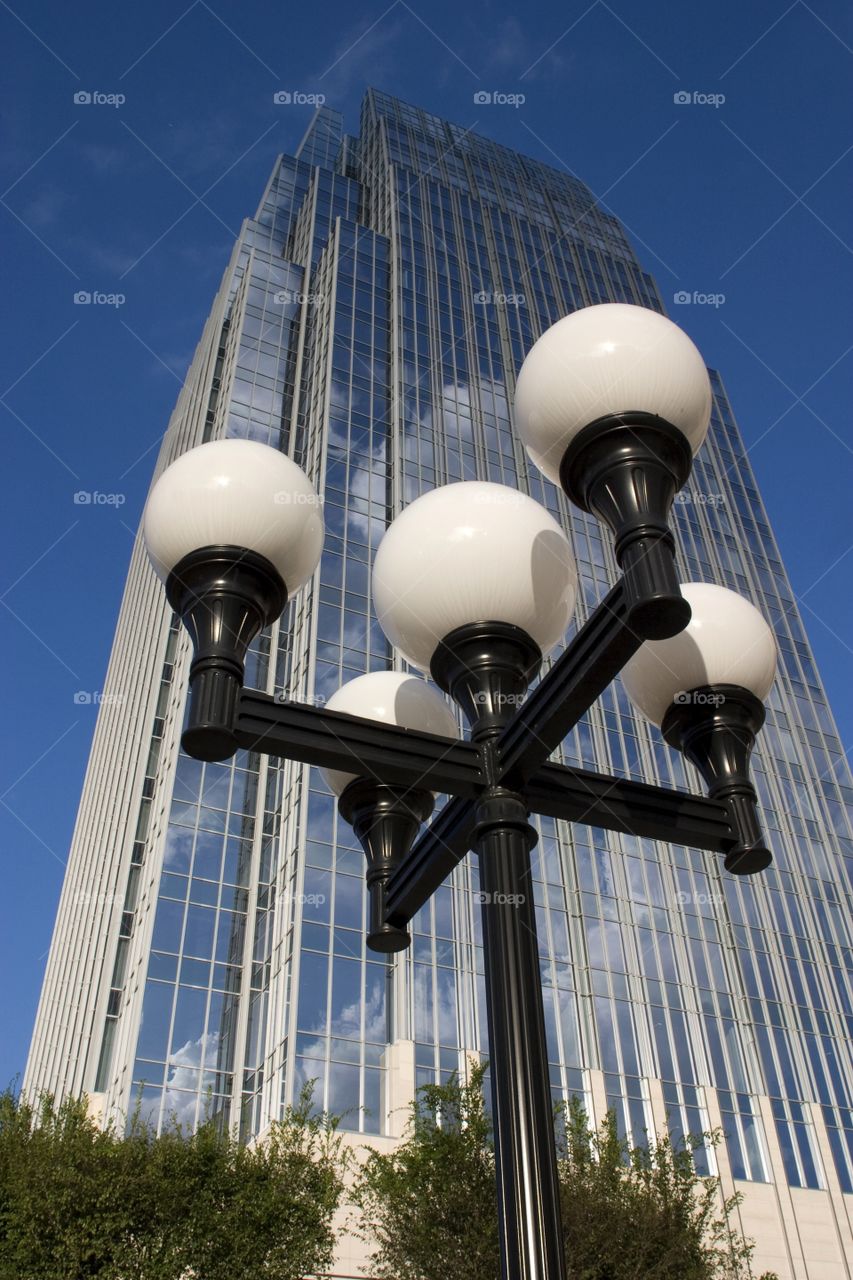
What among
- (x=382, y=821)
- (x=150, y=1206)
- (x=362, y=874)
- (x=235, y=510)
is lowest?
(x=382, y=821)

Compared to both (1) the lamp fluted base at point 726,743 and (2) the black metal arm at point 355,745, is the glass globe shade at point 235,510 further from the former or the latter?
(1) the lamp fluted base at point 726,743

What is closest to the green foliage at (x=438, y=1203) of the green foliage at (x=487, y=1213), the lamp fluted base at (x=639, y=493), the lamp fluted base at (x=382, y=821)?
the green foliage at (x=487, y=1213)

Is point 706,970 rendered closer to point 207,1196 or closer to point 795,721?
point 795,721

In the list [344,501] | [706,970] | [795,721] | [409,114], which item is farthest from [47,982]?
[409,114]

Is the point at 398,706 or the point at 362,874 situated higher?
the point at 362,874

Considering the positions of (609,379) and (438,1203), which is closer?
(609,379)

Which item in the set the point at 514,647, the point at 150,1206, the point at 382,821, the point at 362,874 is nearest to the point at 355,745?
the point at 514,647

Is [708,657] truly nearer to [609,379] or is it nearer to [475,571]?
[475,571]

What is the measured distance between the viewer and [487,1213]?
55.9ft

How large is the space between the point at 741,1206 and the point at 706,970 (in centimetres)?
774

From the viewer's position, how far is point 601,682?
3676mm

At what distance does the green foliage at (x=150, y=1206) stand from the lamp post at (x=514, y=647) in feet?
42.9

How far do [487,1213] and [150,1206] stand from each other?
5.17 metres

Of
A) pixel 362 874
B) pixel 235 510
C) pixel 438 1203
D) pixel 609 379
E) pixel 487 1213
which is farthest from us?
pixel 362 874
